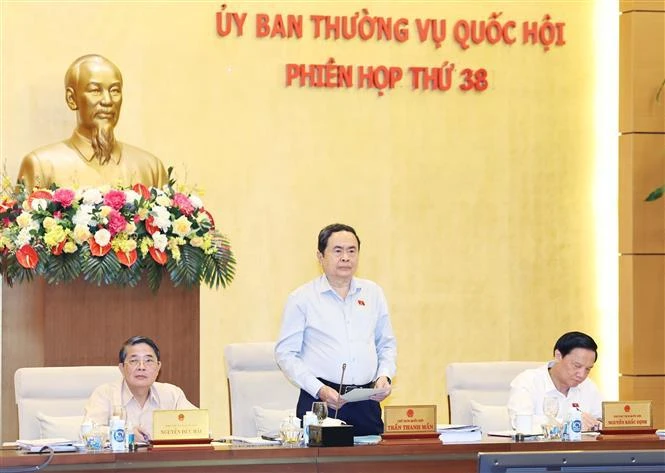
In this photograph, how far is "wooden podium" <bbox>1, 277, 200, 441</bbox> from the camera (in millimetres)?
5453

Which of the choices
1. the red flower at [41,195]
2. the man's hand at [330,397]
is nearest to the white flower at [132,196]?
the red flower at [41,195]

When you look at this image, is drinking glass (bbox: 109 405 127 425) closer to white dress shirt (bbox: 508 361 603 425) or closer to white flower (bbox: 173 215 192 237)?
white flower (bbox: 173 215 192 237)

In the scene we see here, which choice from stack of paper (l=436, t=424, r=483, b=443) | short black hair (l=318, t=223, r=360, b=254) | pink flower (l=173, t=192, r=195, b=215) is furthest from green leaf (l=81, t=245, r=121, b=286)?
stack of paper (l=436, t=424, r=483, b=443)

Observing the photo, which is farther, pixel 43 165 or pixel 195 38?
pixel 195 38

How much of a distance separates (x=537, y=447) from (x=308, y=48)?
3923mm

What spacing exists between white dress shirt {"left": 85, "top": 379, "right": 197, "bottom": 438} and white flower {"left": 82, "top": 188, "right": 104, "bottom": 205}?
33.6 inches

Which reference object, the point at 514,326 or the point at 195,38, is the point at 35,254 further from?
the point at 514,326

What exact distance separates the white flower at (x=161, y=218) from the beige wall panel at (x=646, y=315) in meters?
3.62

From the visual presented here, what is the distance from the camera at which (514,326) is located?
8.06 meters

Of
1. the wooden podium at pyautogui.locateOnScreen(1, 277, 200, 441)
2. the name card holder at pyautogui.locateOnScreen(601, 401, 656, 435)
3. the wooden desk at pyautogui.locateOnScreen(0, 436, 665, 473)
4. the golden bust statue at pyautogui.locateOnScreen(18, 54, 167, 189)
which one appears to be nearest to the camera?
the wooden desk at pyautogui.locateOnScreen(0, 436, 665, 473)

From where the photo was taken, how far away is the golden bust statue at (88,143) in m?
6.80

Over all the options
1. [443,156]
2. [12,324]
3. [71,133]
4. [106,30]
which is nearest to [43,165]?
[71,133]

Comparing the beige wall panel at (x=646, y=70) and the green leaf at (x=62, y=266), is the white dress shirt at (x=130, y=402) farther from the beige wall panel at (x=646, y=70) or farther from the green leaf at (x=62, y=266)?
the beige wall panel at (x=646, y=70)

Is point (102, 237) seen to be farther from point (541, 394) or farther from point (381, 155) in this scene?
point (381, 155)
